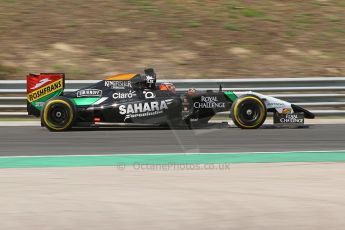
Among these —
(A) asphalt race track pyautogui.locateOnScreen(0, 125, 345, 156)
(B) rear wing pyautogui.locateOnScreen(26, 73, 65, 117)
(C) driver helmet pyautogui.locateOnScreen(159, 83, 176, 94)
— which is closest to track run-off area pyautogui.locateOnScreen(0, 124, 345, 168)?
(A) asphalt race track pyautogui.locateOnScreen(0, 125, 345, 156)

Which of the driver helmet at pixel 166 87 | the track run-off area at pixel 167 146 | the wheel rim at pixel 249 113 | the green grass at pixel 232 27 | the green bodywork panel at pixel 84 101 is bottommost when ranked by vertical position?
the track run-off area at pixel 167 146

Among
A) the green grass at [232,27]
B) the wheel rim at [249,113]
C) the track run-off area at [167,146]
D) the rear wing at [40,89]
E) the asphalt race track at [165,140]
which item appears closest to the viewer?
the track run-off area at [167,146]

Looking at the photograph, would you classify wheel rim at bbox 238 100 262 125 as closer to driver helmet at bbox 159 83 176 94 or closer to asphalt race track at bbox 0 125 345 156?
asphalt race track at bbox 0 125 345 156

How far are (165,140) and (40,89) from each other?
282 cm

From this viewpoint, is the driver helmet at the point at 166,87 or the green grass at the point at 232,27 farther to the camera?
the green grass at the point at 232,27

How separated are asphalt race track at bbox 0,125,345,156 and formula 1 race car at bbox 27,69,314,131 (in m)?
0.22

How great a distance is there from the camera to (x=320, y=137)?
11484mm

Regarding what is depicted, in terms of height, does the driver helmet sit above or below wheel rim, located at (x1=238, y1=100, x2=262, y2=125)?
above

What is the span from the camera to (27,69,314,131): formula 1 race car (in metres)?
12.2

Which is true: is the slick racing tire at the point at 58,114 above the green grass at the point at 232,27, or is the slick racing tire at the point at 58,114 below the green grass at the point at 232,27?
below

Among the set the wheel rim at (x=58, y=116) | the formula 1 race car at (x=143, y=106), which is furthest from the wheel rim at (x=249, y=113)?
the wheel rim at (x=58, y=116)

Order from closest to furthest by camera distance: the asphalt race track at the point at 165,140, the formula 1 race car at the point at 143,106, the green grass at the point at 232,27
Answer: the asphalt race track at the point at 165,140, the formula 1 race car at the point at 143,106, the green grass at the point at 232,27

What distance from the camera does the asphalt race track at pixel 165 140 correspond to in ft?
33.4

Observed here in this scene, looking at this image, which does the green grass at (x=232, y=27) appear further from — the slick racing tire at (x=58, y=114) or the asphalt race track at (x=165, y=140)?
the slick racing tire at (x=58, y=114)
